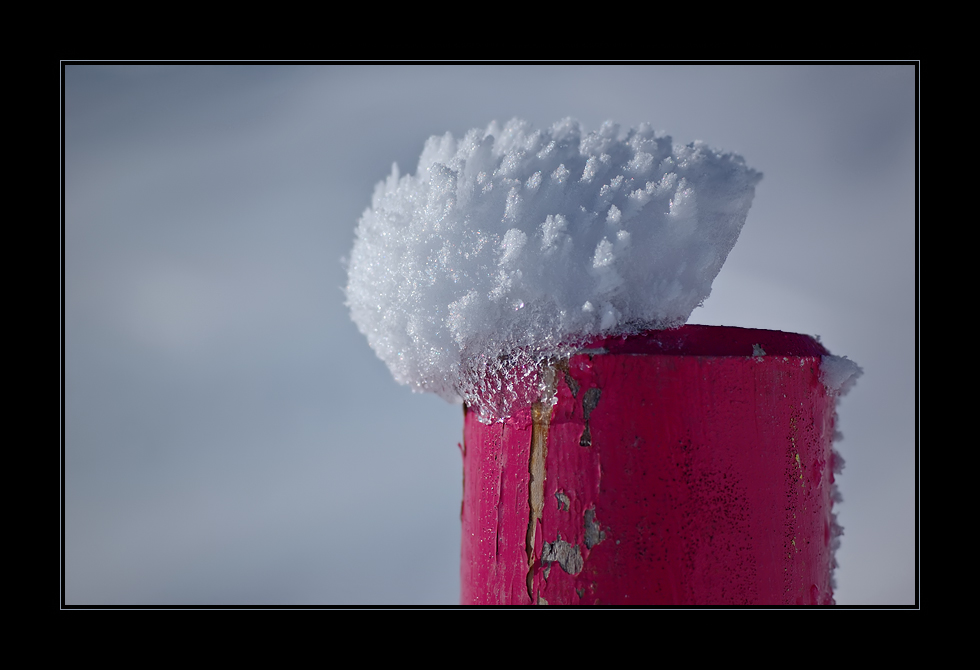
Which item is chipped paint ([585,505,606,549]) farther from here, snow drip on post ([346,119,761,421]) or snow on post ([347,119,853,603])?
snow drip on post ([346,119,761,421])

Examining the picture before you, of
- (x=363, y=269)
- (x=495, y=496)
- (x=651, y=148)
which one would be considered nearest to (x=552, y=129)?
(x=651, y=148)

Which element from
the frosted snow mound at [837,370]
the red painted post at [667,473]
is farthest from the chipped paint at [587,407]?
the frosted snow mound at [837,370]

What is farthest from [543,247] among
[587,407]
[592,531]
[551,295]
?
[592,531]

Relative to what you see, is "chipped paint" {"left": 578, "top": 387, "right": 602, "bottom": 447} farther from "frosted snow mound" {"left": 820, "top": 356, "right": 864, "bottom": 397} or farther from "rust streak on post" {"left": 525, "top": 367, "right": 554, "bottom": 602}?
"frosted snow mound" {"left": 820, "top": 356, "right": 864, "bottom": 397}

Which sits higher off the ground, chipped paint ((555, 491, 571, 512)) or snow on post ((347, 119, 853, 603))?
snow on post ((347, 119, 853, 603))

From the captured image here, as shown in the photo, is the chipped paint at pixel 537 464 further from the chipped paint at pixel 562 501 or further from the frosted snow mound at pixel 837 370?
the frosted snow mound at pixel 837 370

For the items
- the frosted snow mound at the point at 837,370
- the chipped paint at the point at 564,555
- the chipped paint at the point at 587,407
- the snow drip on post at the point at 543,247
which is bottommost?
the chipped paint at the point at 564,555

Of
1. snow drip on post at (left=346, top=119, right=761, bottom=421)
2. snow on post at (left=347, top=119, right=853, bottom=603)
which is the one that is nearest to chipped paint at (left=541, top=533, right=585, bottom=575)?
snow on post at (left=347, top=119, right=853, bottom=603)

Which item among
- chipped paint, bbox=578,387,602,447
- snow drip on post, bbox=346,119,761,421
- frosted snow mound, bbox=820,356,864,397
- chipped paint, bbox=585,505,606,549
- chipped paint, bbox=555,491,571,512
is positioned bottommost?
chipped paint, bbox=585,505,606,549
